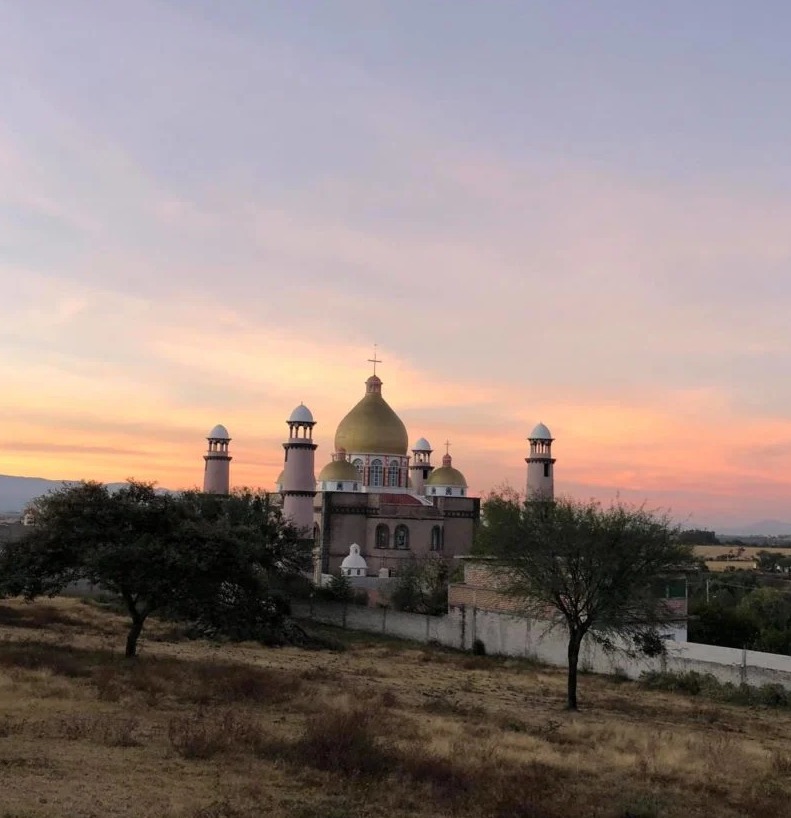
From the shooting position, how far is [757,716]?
2642cm

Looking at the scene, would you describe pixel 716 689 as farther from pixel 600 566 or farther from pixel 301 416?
pixel 301 416

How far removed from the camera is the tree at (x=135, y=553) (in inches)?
1078

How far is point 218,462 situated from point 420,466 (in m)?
18.3

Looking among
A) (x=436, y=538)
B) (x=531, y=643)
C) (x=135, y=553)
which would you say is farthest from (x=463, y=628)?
(x=436, y=538)

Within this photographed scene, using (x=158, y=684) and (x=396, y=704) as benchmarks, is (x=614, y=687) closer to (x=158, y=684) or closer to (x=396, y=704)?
(x=396, y=704)

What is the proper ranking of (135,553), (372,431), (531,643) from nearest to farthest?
1. (135,553)
2. (531,643)
3. (372,431)

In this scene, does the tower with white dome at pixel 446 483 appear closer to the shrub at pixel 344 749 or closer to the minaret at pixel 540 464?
the minaret at pixel 540 464

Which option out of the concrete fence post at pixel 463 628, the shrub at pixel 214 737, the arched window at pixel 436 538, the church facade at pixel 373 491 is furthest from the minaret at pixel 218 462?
the shrub at pixel 214 737

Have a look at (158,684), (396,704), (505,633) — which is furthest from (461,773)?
(505,633)

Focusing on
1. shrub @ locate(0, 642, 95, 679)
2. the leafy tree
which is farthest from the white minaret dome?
shrub @ locate(0, 642, 95, 679)

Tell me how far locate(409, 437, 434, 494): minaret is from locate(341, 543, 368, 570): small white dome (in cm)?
1604

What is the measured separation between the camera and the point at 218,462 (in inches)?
3068

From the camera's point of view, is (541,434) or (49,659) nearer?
(49,659)

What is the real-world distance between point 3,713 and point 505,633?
1034 inches
